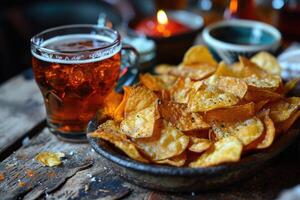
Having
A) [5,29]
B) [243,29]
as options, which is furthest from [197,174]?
[5,29]

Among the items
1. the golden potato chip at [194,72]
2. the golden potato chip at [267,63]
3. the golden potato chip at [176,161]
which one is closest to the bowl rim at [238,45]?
the golden potato chip at [267,63]

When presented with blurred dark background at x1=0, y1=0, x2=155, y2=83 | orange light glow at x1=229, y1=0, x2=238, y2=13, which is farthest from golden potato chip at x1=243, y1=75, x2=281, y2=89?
blurred dark background at x1=0, y1=0, x2=155, y2=83

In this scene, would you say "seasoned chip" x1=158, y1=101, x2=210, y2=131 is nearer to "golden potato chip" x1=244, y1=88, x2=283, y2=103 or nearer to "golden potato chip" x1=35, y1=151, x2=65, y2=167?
"golden potato chip" x1=244, y1=88, x2=283, y2=103

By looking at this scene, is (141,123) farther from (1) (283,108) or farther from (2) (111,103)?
(1) (283,108)

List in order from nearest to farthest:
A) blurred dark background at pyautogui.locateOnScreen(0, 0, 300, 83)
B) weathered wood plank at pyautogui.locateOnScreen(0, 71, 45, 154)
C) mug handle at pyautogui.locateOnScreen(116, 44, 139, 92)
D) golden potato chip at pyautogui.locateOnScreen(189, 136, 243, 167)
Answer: golden potato chip at pyautogui.locateOnScreen(189, 136, 243, 167)
weathered wood plank at pyautogui.locateOnScreen(0, 71, 45, 154)
mug handle at pyautogui.locateOnScreen(116, 44, 139, 92)
blurred dark background at pyautogui.locateOnScreen(0, 0, 300, 83)

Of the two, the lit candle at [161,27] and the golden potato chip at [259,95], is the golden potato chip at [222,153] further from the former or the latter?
the lit candle at [161,27]

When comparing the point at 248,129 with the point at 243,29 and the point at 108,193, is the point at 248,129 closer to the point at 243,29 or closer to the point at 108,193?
the point at 108,193
